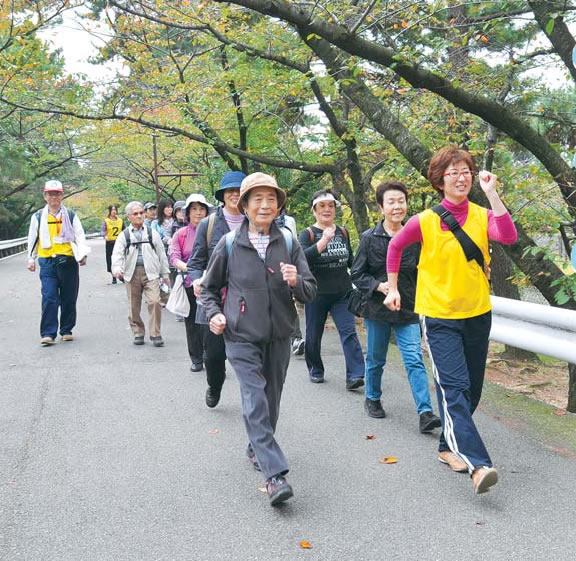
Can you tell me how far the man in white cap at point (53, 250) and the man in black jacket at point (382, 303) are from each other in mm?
4830

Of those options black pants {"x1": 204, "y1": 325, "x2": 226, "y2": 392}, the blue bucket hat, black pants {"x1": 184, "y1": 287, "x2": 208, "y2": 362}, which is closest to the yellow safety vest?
black pants {"x1": 204, "y1": 325, "x2": 226, "y2": 392}

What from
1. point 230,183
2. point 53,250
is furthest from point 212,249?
point 53,250

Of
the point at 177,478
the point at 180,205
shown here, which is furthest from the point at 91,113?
the point at 177,478

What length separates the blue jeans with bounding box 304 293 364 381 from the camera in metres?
6.75

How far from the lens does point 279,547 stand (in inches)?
133

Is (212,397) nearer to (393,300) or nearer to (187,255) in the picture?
(393,300)

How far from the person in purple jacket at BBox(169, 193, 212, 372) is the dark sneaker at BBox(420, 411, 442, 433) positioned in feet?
9.96

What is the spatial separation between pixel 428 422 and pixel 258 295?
1.87 meters

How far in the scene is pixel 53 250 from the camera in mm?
9336

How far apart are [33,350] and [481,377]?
20.8ft

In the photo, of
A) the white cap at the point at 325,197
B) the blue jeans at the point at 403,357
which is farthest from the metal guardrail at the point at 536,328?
the white cap at the point at 325,197

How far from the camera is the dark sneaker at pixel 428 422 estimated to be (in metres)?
5.21

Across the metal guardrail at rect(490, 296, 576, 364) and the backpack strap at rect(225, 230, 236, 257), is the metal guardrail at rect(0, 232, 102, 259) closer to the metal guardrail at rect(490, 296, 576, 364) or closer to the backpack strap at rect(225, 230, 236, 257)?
the metal guardrail at rect(490, 296, 576, 364)

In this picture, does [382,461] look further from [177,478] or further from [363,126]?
[363,126]
